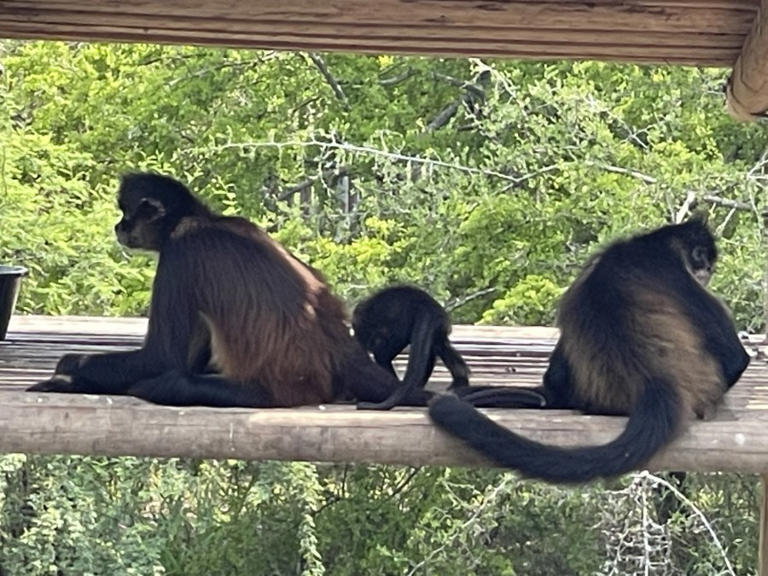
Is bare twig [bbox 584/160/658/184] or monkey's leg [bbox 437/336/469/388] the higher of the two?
bare twig [bbox 584/160/658/184]

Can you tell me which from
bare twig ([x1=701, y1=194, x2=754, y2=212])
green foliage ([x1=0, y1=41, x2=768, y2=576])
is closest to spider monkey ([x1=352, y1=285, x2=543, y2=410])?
green foliage ([x1=0, y1=41, x2=768, y2=576])

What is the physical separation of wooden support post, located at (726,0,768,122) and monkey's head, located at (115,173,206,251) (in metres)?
1.44

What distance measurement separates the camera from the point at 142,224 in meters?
3.62

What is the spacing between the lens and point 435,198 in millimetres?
8703

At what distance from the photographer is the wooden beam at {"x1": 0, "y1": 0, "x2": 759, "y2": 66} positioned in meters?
3.40

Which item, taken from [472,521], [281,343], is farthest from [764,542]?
[472,521]

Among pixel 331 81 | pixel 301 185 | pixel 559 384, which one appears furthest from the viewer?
pixel 301 185

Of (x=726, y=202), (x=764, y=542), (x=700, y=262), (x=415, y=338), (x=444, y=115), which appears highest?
(x=444, y=115)

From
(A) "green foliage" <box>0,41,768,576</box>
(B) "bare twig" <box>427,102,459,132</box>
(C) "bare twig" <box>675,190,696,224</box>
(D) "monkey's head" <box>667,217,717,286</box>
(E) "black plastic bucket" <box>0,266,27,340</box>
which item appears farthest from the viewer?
(B) "bare twig" <box>427,102,459,132</box>

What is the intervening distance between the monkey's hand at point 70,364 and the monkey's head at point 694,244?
1.48 metres

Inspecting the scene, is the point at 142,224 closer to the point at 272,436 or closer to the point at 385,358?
the point at 385,358

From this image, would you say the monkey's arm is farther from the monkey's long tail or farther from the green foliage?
the green foliage

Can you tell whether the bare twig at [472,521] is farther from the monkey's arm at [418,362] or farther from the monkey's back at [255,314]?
the monkey's back at [255,314]

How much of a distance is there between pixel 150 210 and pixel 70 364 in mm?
480
